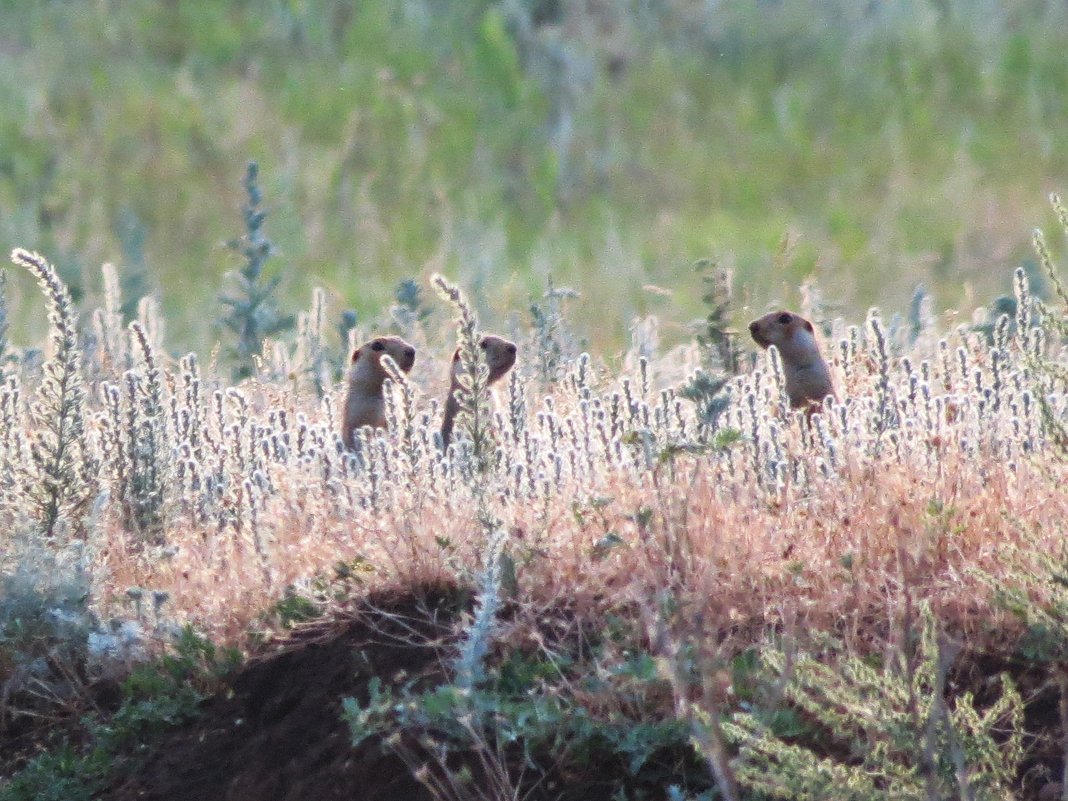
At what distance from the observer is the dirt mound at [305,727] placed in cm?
489

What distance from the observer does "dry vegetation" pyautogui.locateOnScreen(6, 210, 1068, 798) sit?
488cm

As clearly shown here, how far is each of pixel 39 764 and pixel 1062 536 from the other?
2.82 m

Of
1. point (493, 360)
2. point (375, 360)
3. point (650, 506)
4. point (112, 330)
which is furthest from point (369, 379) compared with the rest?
point (650, 506)

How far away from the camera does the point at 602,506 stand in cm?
546

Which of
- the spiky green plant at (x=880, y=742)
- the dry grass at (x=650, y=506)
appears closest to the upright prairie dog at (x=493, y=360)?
the dry grass at (x=650, y=506)

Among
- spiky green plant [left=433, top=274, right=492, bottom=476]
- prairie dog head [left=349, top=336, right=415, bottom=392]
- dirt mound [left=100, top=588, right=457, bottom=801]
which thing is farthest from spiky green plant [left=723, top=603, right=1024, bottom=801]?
prairie dog head [left=349, top=336, right=415, bottom=392]

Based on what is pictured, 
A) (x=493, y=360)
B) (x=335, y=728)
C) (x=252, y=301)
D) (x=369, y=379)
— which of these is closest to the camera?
(x=335, y=728)

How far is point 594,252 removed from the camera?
1477cm

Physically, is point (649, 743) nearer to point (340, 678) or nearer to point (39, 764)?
point (340, 678)

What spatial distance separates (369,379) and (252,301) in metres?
1.78

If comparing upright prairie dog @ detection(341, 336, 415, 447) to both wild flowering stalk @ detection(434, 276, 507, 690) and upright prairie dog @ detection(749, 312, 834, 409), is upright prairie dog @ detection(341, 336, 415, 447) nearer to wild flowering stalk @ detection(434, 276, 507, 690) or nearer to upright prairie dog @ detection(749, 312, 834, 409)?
upright prairie dog @ detection(749, 312, 834, 409)

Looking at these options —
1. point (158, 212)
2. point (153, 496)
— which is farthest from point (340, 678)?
point (158, 212)

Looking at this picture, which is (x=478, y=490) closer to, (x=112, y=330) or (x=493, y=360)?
(x=493, y=360)

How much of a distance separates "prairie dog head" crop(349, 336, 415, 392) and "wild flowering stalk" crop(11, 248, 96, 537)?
2.28 meters
